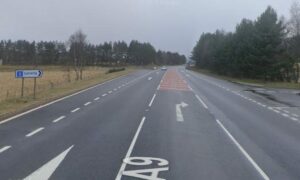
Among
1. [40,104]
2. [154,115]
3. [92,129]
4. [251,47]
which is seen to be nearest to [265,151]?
[92,129]

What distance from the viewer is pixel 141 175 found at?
29.7 ft

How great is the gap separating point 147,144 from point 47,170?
12.5ft

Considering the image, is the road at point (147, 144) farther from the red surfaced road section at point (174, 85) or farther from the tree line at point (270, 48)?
the tree line at point (270, 48)

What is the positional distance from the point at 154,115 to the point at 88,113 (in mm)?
2638

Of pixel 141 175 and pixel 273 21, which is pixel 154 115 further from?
pixel 273 21

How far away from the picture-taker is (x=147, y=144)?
1257 cm

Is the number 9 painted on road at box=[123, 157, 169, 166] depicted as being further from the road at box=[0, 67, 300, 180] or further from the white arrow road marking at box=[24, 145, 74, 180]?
the white arrow road marking at box=[24, 145, 74, 180]

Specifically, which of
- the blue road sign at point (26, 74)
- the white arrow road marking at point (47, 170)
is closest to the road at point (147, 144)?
the white arrow road marking at point (47, 170)

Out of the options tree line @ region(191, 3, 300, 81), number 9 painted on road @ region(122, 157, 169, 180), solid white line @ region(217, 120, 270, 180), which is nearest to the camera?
number 9 painted on road @ region(122, 157, 169, 180)

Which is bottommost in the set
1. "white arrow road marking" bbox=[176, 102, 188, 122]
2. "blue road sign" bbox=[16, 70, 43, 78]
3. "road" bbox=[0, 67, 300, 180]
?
"white arrow road marking" bbox=[176, 102, 188, 122]

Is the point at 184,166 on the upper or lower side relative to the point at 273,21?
lower

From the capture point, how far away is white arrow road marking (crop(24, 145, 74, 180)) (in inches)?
342

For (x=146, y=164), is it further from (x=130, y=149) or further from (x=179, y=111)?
(x=179, y=111)

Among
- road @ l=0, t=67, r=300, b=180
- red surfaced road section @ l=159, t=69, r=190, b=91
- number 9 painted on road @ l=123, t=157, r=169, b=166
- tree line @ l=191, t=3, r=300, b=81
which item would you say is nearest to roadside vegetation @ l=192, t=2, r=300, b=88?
tree line @ l=191, t=3, r=300, b=81
